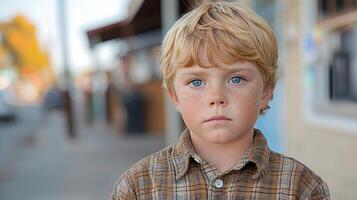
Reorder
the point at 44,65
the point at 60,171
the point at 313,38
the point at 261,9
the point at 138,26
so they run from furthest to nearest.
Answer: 1. the point at 44,65
2. the point at 138,26
3. the point at 60,171
4. the point at 261,9
5. the point at 313,38


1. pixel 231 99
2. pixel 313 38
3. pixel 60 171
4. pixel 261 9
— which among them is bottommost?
pixel 60 171

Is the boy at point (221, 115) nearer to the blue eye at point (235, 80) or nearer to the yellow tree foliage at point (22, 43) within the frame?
the blue eye at point (235, 80)

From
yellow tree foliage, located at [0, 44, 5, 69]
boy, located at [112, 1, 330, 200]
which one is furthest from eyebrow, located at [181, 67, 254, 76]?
yellow tree foliage, located at [0, 44, 5, 69]

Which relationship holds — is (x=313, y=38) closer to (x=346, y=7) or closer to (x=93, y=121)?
(x=346, y=7)

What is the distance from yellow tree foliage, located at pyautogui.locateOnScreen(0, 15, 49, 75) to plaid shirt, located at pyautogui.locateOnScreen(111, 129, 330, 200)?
58829 mm

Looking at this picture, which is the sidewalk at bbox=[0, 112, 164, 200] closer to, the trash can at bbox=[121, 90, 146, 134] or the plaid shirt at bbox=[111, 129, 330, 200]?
the trash can at bbox=[121, 90, 146, 134]

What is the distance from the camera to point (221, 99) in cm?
140

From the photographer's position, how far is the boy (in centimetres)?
141

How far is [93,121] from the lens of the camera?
58.8 ft

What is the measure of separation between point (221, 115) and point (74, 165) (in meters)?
7.56

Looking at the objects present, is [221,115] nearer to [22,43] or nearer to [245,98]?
[245,98]

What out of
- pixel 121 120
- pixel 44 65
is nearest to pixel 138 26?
pixel 121 120

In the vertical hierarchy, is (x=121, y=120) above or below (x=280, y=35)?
below

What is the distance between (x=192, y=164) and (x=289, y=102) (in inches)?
153
